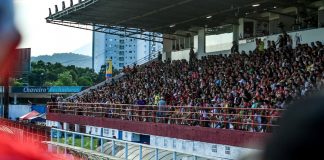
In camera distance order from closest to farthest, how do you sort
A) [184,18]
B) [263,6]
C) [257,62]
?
[257,62] → [263,6] → [184,18]

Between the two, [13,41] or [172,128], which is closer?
[13,41]

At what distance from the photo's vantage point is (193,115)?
19109mm

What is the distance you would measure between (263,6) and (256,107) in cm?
1189

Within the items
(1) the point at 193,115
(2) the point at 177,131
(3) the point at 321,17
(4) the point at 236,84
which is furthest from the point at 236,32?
(1) the point at 193,115

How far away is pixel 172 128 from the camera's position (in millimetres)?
20328

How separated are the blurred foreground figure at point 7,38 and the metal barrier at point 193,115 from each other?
8001 millimetres

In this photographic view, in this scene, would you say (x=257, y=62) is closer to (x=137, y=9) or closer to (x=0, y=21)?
(x=137, y=9)

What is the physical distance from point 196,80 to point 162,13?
7.10 m

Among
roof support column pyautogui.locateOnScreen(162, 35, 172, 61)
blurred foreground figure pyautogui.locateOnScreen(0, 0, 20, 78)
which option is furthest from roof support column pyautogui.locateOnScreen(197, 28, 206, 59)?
blurred foreground figure pyautogui.locateOnScreen(0, 0, 20, 78)

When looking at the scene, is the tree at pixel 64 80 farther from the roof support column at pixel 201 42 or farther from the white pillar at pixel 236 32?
the white pillar at pixel 236 32

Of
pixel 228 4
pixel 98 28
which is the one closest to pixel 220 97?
pixel 228 4

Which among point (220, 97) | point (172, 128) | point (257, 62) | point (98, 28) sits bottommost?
point (172, 128)

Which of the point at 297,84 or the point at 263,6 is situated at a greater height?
the point at 263,6

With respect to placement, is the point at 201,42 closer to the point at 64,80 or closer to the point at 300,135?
the point at 300,135
